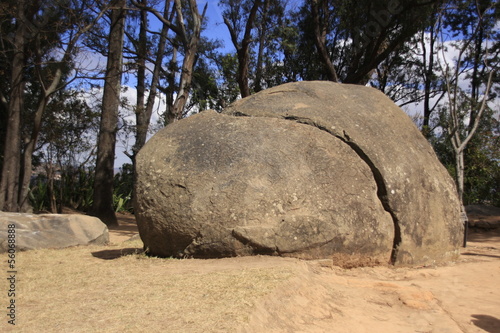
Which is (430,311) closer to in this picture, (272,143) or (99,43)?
(272,143)

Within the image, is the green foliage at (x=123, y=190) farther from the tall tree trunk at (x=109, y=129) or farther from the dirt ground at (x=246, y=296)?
the dirt ground at (x=246, y=296)

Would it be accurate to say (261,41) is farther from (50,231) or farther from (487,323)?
(487,323)

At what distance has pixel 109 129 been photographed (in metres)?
12.6

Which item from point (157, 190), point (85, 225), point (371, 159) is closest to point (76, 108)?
point (85, 225)

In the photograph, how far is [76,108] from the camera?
1375cm

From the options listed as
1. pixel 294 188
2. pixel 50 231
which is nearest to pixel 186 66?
pixel 50 231

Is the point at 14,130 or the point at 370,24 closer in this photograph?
the point at 14,130

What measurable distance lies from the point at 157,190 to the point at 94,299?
1759 mm

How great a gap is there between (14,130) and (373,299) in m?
9.01

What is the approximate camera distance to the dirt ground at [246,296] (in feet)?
10.7

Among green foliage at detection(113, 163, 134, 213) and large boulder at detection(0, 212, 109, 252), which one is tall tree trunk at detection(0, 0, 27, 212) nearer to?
large boulder at detection(0, 212, 109, 252)

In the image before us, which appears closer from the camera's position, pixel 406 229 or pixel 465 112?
pixel 406 229

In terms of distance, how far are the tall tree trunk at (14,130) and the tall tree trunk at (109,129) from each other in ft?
7.63

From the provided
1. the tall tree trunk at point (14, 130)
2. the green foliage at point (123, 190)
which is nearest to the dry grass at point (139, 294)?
the tall tree trunk at point (14, 130)
